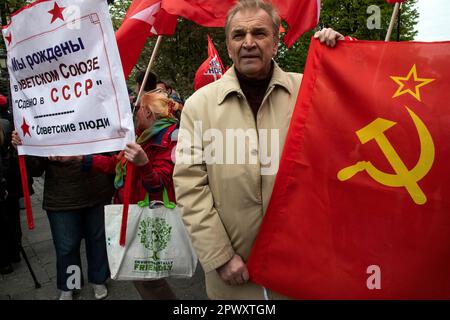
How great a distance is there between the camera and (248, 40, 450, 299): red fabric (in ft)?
4.77

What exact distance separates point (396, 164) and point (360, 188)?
0.56ft

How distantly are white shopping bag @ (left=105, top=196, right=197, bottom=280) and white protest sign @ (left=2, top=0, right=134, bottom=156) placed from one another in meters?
0.48

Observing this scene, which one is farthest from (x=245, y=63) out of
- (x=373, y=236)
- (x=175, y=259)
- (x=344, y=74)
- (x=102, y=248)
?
(x=102, y=248)

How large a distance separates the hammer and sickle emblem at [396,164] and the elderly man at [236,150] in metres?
0.35

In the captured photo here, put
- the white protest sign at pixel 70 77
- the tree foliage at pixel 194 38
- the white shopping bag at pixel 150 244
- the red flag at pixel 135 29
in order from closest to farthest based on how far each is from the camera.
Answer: the white protest sign at pixel 70 77, the white shopping bag at pixel 150 244, the red flag at pixel 135 29, the tree foliage at pixel 194 38

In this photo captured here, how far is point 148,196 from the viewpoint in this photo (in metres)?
2.34

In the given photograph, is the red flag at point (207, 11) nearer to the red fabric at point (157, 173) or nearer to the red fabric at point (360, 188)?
the red fabric at point (157, 173)

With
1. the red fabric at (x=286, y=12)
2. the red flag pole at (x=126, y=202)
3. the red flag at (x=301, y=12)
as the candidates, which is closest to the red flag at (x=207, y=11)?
the red fabric at (x=286, y=12)

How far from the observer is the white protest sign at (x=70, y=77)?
79.7 inches

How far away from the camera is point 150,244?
90.2 inches

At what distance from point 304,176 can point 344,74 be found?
48 centimetres

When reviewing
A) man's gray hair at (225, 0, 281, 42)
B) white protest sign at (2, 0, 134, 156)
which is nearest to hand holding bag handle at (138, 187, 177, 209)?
white protest sign at (2, 0, 134, 156)

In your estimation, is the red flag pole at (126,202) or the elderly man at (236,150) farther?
the red flag pole at (126,202)

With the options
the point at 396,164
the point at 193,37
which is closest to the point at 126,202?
the point at 396,164
